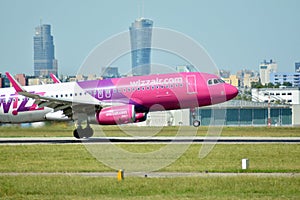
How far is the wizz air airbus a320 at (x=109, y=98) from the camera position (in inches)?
1941

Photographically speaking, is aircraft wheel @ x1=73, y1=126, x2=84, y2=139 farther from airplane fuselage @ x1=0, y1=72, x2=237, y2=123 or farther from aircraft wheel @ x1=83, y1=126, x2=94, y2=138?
airplane fuselage @ x1=0, y1=72, x2=237, y2=123

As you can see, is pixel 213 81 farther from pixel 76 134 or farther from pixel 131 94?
pixel 76 134

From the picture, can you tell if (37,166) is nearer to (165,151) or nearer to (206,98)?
(165,151)

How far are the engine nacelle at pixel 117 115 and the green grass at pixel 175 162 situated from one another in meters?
3.06

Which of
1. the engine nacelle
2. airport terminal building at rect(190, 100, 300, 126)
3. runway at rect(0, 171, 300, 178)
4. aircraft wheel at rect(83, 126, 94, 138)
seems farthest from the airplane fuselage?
airport terminal building at rect(190, 100, 300, 126)

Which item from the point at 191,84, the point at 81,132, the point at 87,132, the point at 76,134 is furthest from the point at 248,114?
the point at 76,134

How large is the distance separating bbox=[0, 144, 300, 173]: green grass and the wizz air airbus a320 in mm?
4727

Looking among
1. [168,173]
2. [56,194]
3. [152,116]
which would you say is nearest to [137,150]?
[168,173]

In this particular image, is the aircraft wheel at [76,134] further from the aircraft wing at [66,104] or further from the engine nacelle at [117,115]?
the engine nacelle at [117,115]

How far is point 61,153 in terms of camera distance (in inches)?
1577

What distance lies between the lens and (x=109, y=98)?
167 feet

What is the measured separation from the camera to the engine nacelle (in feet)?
156

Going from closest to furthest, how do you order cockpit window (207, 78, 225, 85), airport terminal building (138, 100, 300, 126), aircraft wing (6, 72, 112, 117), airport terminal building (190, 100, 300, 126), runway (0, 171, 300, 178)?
runway (0, 171, 300, 178) → aircraft wing (6, 72, 112, 117) → cockpit window (207, 78, 225, 85) → airport terminal building (138, 100, 300, 126) → airport terminal building (190, 100, 300, 126)

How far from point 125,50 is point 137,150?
1417 cm
